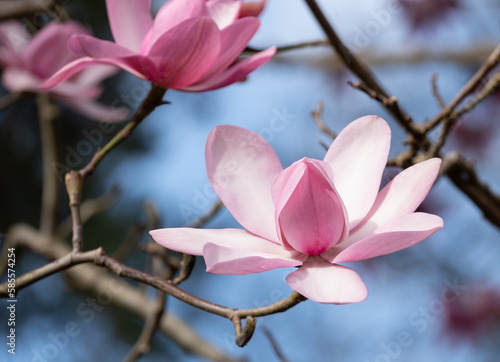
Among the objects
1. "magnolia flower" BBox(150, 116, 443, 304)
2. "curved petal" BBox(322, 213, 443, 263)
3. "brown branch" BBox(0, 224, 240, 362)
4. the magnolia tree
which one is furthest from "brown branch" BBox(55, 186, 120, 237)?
"curved petal" BBox(322, 213, 443, 263)

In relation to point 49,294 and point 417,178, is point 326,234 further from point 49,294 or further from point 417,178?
point 49,294

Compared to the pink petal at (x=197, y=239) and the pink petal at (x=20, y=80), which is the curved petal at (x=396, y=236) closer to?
the pink petal at (x=197, y=239)

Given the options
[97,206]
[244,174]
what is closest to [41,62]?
[97,206]

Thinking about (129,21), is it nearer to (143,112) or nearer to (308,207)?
(143,112)

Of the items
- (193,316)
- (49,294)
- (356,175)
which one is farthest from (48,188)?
(193,316)

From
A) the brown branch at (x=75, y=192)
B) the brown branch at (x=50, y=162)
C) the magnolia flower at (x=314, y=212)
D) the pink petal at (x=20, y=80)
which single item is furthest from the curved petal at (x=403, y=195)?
the brown branch at (x=50, y=162)

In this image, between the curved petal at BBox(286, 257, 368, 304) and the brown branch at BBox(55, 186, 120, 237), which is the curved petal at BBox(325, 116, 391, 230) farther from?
the brown branch at BBox(55, 186, 120, 237)

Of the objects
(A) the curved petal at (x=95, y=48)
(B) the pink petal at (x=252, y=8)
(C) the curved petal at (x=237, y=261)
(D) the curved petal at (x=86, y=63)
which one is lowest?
(C) the curved petal at (x=237, y=261)
